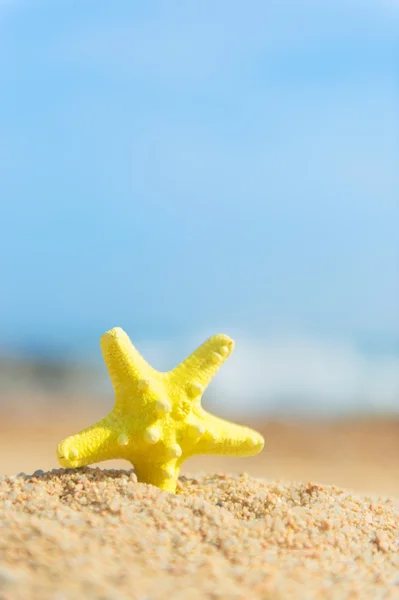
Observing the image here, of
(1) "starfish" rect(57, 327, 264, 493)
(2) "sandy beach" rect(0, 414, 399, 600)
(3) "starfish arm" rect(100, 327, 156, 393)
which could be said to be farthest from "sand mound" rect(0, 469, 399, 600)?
(3) "starfish arm" rect(100, 327, 156, 393)

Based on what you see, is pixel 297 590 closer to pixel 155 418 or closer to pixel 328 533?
pixel 328 533

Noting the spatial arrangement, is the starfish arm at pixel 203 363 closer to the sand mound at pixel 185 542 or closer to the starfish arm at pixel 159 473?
the starfish arm at pixel 159 473

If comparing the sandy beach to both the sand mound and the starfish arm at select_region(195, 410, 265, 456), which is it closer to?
the sand mound

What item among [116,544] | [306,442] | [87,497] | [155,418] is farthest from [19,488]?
[306,442]

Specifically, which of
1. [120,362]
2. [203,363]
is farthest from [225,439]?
[120,362]

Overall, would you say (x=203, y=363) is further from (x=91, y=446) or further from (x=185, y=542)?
(x=185, y=542)

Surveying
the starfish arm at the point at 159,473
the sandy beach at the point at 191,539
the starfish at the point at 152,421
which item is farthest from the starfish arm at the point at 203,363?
the sandy beach at the point at 191,539

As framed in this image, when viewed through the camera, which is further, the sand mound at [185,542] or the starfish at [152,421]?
the starfish at [152,421]

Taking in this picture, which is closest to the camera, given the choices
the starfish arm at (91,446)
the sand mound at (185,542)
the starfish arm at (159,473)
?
the sand mound at (185,542)
